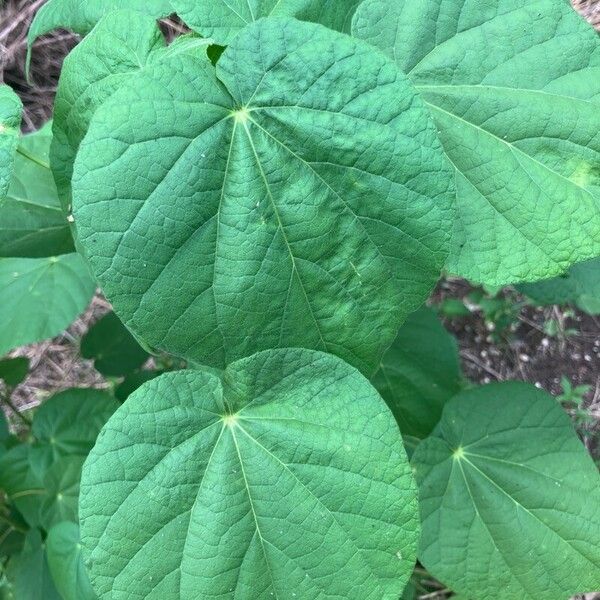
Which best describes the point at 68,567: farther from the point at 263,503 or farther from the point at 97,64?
the point at 97,64

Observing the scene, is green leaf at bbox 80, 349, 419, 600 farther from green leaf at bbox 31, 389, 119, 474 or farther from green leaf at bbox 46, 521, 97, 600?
green leaf at bbox 31, 389, 119, 474

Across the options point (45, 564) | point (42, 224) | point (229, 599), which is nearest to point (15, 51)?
point (42, 224)

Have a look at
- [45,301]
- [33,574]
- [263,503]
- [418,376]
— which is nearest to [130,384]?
[45,301]

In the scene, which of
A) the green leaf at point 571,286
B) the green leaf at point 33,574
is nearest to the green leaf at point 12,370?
the green leaf at point 33,574

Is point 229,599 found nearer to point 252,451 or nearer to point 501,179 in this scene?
point 252,451

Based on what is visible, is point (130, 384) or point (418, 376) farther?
point (130, 384)

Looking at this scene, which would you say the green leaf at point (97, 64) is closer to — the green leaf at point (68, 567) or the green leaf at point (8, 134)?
the green leaf at point (8, 134)

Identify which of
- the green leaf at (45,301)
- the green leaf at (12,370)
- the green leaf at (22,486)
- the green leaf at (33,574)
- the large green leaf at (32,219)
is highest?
the large green leaf at (32,219)

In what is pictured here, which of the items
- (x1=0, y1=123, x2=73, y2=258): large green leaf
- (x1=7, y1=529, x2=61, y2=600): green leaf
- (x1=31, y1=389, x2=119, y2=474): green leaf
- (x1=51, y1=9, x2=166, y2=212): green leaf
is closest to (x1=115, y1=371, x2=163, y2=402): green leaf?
(x1=31, y1=389, x2=119, y2=474): green leaf
